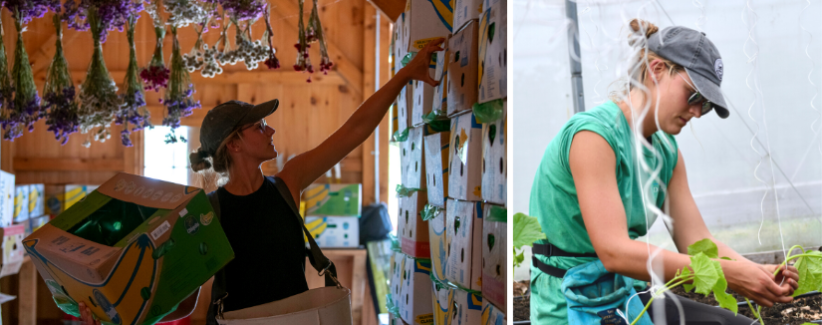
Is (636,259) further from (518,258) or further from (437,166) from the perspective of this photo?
(437,166)

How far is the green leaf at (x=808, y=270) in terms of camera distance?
2.62 ft

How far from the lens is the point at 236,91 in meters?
4.09

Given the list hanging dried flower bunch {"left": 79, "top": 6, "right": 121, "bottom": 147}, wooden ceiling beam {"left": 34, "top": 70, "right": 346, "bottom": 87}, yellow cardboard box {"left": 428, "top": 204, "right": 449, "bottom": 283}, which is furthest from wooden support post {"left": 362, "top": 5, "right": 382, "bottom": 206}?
yellow cardboard box {"left": 428, "top": 204, "right": 449, "bottom": 283}

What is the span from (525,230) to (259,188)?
667 millimetres

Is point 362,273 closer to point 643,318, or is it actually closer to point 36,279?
point 36,279

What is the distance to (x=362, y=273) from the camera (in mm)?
3850

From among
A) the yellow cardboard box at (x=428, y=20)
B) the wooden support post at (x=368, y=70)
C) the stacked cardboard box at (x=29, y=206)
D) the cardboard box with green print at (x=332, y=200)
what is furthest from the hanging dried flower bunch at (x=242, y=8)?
the stacked cardboard box at (x=29, y=206)

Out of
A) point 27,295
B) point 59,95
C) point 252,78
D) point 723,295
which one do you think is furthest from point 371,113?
point 27,295

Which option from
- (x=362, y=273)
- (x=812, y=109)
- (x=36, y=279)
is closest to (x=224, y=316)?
(x=812, y=109)

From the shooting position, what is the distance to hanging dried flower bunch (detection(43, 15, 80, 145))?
188cm

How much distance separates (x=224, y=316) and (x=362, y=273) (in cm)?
273

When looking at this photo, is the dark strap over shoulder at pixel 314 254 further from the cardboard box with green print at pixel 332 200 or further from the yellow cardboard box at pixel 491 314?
the cardboard box with green print at pixel 332 200

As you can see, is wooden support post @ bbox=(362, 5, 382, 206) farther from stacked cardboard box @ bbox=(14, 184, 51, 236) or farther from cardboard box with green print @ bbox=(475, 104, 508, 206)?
cardboard box with green print @ bbox=(475, 104, 508, 206)

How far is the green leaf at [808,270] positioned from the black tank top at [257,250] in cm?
93
